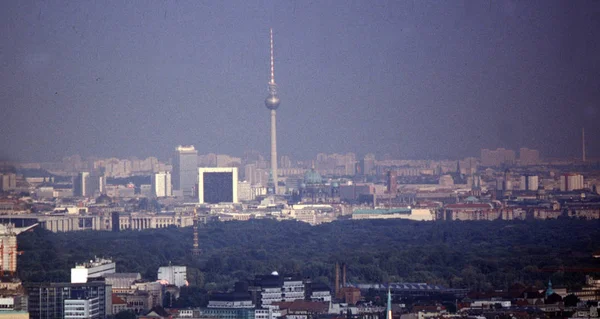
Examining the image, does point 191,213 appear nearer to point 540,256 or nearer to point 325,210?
point 325,210

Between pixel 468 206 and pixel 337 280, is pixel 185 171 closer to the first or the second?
pixel 468 206

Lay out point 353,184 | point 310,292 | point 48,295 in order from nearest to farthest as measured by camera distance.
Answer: point 48,295 → point 310,292 → point 353,184

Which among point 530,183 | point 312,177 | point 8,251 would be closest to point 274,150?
point 312,177

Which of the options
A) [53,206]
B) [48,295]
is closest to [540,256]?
[48,295]

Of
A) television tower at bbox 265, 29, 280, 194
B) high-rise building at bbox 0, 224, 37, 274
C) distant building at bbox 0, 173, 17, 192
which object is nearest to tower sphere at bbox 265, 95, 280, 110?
television tower at bbox 265, 29, 280, 194

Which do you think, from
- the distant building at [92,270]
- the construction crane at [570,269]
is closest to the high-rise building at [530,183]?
the distant building at [92,270]

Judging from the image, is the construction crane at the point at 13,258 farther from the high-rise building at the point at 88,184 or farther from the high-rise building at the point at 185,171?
the high-rise building at the point at 185,171
